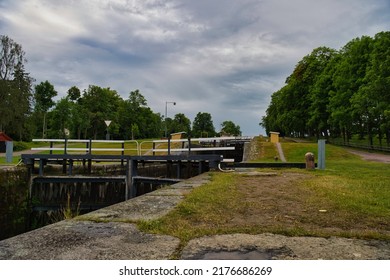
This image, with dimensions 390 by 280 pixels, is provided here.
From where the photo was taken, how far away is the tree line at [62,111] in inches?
1652

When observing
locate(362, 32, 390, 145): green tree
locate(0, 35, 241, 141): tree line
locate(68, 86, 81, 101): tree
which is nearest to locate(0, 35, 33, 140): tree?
locate(0, 35, 241, 141): tree line

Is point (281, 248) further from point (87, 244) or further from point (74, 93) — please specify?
point (74, 93)

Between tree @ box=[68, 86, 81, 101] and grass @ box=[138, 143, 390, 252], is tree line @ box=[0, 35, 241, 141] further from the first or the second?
grass @ box=[138, 143, 390, 252]

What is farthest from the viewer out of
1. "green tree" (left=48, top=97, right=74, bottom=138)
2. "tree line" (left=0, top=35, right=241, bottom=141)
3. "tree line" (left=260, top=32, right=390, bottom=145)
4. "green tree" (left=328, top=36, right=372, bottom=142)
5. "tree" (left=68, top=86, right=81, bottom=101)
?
"tree" (left=68, top=86, right=81, bottom=101)

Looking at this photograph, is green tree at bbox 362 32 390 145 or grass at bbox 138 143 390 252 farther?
green tree at bbox 362 32 390 145

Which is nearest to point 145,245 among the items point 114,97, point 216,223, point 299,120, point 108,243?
point 108,243

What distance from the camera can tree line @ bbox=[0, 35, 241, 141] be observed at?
138 ft

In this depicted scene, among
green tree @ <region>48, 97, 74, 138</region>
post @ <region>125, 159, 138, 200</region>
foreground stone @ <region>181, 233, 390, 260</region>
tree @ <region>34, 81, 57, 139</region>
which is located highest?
tree @ <region>34, 81, 57, 139</region>

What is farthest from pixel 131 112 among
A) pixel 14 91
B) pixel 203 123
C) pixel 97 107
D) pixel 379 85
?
pixel 203 123

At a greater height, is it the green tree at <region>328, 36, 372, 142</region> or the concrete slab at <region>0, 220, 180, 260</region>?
the green tree at <region>328, 36, 372, 142</region>

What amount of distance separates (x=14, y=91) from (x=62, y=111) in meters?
12.2

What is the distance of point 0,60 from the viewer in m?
42.9
